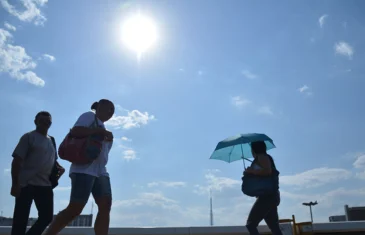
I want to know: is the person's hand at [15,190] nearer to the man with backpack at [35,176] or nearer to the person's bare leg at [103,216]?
the man with backpack at [35,176]

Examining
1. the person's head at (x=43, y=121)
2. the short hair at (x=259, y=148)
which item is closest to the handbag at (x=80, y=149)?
the person's head at (x=43, y=121)

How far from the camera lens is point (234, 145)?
21.4 feet

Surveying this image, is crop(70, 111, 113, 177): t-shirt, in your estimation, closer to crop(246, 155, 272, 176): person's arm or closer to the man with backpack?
the man with backpack

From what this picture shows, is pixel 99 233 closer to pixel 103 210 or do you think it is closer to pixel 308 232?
pixel 103 210

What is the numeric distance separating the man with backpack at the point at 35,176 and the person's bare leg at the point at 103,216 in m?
0.76

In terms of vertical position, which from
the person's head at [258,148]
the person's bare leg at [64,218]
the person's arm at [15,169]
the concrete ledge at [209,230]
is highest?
the person's head at [258,148]

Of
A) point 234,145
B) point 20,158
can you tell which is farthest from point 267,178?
point 20,158

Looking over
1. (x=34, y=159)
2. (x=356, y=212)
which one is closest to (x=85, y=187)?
(x=34, y=159)

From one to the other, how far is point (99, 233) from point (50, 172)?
1.14m

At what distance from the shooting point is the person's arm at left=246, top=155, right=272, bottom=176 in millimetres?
4930

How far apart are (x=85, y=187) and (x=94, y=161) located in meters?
0.32

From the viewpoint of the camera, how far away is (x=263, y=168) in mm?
4965

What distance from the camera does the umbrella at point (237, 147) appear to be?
243 inches

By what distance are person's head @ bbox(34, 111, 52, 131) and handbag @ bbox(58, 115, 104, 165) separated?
0.96 metres
